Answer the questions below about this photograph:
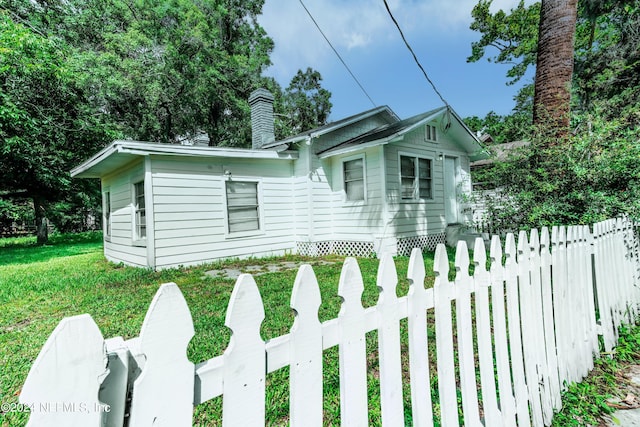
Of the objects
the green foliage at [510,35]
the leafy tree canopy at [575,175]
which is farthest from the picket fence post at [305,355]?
the green foliage at [510,35]

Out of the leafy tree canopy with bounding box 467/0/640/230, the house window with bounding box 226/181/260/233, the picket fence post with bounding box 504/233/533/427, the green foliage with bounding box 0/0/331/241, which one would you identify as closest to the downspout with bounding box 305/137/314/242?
the house window with bounding box 226/181/260/233

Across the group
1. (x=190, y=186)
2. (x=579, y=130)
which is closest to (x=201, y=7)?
(x=190, y=186)

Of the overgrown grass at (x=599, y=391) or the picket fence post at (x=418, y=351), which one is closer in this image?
the picket fence post at (x=418, y=351)

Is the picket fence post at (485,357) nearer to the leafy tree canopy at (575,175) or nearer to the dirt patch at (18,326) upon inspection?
the leafy tree canopy at (575,175)

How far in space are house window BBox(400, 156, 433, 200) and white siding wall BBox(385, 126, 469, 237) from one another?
16 cm

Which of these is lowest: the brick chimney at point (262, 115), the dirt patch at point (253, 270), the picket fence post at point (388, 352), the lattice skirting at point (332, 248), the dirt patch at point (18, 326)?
the dirt patch at point (18, 326)

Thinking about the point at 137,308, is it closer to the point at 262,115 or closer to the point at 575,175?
the point at 575,175

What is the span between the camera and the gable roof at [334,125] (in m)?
8.61

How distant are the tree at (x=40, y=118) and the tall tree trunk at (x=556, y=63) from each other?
1477cm

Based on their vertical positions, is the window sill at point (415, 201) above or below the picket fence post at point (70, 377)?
above

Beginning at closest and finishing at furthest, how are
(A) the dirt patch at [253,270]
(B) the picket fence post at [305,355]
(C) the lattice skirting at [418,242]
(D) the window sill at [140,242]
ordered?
(B) the picket fence post at [305,355], (A) the dirt patch at [253,270], (D) the window sill at [140,242], (C) the lattice skirting at [418,242]

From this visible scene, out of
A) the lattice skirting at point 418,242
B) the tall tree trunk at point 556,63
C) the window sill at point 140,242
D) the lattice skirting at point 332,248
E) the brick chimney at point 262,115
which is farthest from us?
the brick chimney at point 262,115

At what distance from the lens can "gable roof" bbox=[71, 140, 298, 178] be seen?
6.46 meters

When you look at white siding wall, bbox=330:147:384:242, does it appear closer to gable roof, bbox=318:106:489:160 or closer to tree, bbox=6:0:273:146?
gable roof, bbox=318:106:489:160
